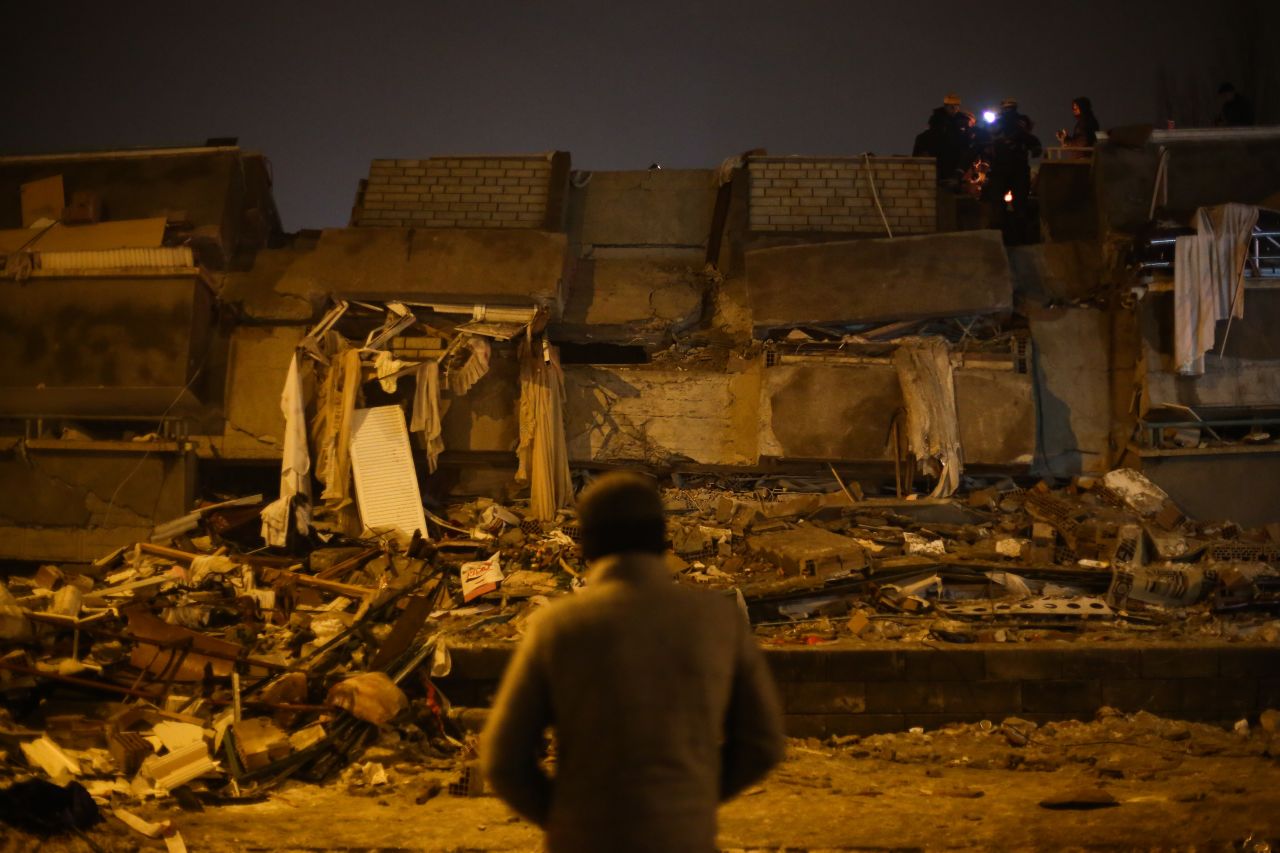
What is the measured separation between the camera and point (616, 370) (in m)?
10.0

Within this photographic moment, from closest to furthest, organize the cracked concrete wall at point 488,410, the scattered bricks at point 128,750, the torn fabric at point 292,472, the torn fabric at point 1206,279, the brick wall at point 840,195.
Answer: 1. the scattered bricks at point 128,750
2. the torn fabric at point 1206,279
3. the torn fabric at point 292,472
4. the cracked concrete wall at point 488,410
5. the brick wall at point 840,195

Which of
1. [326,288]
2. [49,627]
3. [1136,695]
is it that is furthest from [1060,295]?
[49,627]

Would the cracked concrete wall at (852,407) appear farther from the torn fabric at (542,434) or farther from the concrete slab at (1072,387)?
the torn fabric at (542,434)

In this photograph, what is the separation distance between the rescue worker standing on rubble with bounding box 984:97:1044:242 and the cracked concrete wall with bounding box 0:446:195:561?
31.5 feet

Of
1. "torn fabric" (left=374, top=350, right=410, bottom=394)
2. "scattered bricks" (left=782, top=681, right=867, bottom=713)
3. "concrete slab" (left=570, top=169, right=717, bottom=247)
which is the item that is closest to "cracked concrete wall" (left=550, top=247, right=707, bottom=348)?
"concrete slab" (left=570, top=169, right=717, bottom=247)

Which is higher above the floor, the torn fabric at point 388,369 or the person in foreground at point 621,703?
the torn fabric at point 388,369

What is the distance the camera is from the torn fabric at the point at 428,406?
9516mm

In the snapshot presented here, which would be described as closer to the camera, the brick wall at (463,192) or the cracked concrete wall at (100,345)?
the cracked concrete wall at (100,345)

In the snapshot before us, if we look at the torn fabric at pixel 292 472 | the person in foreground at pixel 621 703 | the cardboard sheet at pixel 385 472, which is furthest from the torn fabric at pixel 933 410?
the person in foreground at pixel 621 703

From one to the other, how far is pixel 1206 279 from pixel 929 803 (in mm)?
6438

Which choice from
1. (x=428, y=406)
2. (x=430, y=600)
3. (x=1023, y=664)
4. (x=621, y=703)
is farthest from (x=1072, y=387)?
(x=621, y=703)

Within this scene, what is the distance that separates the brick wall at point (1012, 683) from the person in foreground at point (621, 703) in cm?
464

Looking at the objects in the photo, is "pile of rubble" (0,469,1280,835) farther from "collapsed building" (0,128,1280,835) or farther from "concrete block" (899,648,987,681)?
"concrete block" (899,648,987,681)

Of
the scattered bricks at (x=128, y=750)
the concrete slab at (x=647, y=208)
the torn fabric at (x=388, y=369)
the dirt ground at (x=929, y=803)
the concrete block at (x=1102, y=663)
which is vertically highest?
the concrete slab at (x=647, y=208)
